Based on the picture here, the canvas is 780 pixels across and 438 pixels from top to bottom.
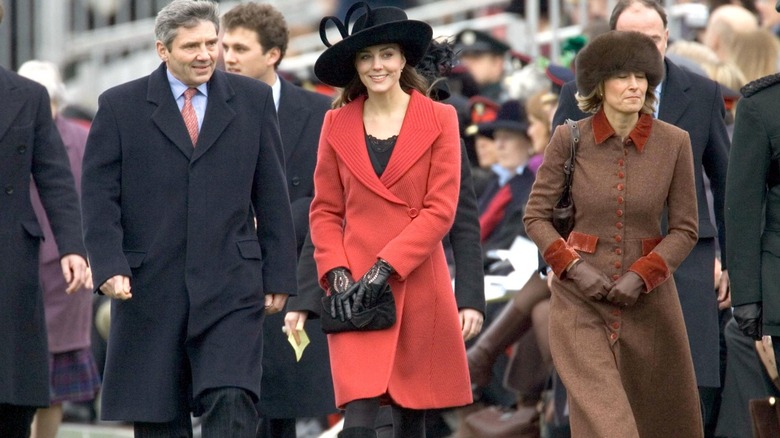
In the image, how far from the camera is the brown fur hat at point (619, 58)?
25.2 ft

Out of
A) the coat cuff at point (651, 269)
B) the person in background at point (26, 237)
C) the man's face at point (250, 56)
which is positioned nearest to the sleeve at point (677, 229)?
the coat cuff at point (651, 269)

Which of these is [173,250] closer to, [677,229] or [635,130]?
[635,130]

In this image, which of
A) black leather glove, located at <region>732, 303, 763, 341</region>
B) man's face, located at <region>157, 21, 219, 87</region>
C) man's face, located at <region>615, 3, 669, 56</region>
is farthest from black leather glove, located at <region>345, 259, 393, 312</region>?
man's face, located at <region>615, 3, 669, 56</region>

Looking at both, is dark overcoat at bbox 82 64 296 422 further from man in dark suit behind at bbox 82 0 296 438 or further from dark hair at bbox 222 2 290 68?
dark hair at bbox 222 2 290 68

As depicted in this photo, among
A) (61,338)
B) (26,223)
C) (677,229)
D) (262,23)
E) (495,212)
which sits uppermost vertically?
(262,23)

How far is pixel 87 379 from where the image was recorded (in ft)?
35.6

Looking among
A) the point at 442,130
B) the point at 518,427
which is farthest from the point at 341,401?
the point at 518,427

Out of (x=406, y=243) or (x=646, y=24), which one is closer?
(x=406, y=243)

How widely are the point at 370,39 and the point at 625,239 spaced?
1.28 m

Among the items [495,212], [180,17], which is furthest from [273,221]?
[495,212]

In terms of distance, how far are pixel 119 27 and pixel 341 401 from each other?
11.4m

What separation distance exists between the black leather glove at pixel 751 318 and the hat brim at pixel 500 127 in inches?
186

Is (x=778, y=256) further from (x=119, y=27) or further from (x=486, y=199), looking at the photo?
(x=119, y=27)

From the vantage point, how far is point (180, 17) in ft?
25.9
